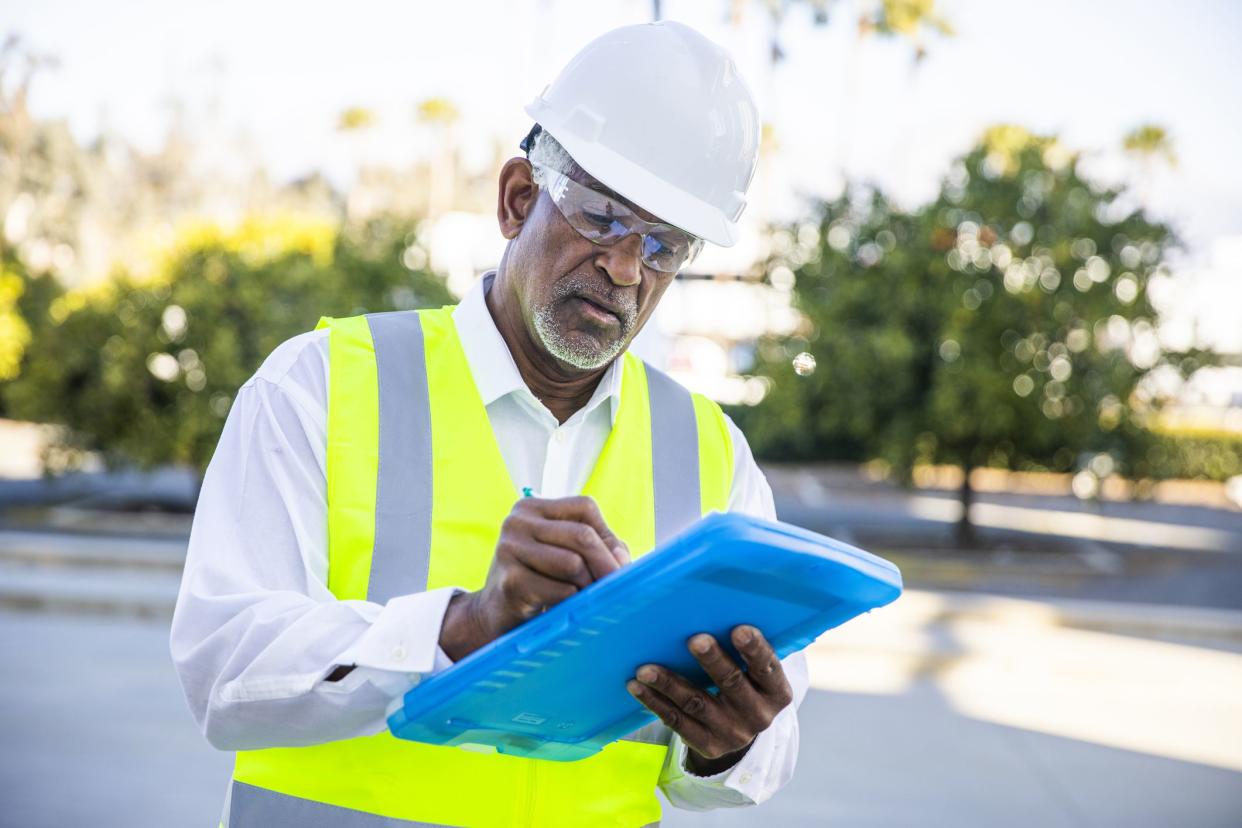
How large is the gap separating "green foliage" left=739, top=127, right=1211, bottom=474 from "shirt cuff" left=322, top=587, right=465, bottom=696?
37.0ft

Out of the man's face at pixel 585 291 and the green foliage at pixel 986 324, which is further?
the green foliage at pixel 986 324

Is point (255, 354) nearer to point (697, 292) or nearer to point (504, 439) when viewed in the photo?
point (504, 439)

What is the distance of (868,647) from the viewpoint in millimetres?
8836

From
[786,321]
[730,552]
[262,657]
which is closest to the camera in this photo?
[730,552]

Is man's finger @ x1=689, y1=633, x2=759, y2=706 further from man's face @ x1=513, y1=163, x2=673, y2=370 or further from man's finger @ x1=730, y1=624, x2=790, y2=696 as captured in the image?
man's face @ x1=513, y1=163, x2=673, y2=370

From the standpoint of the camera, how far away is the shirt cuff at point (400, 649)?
1.31 meters

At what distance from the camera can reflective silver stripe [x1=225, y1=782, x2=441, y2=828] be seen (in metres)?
1.55

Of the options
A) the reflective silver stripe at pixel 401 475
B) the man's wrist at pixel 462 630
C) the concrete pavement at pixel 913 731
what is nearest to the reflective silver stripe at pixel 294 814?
the reflective silver stripe at pixel 401 475

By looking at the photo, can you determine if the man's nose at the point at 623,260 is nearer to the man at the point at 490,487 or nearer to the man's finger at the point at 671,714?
the man at the point at 490,487

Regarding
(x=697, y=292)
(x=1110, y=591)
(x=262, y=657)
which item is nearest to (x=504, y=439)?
(x=262, y=657)

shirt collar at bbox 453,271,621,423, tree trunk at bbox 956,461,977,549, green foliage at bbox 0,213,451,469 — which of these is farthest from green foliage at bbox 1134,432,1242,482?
shirt collar at bbox 453,271,621,423

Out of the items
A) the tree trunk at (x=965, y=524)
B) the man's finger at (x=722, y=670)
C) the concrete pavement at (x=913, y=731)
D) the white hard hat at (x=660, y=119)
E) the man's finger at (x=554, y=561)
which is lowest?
the tree trunk at (x=965, y=524)

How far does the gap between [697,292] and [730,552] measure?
962 inches

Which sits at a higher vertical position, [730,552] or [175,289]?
[730,552]
